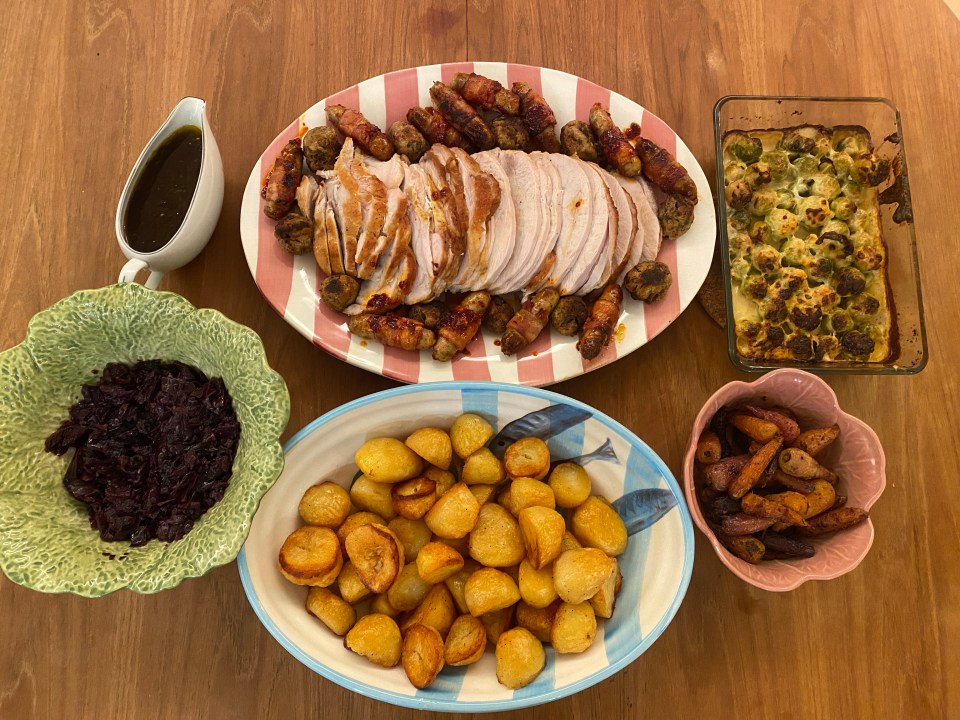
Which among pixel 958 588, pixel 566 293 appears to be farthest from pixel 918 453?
pixel 566 293

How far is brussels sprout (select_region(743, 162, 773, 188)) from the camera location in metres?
1.72

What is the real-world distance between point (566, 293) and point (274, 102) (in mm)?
1097

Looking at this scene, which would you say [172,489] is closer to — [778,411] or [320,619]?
[320,619]

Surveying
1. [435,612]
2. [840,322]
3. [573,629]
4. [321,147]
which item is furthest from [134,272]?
[840,322]

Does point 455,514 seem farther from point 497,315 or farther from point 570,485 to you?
point 497,315

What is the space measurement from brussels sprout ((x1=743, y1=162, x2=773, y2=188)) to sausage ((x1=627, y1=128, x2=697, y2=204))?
0.57 feet

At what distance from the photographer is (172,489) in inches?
47.2

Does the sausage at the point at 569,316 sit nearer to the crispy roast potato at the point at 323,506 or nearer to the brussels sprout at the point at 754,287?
the brussels sprout at the point at 754,287

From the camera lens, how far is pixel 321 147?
1667mm

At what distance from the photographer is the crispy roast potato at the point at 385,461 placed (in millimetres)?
1316

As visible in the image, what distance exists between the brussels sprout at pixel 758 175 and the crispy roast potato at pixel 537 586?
1.22 metres

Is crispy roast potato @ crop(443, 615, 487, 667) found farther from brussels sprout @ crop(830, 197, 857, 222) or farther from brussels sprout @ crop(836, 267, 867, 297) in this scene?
brussels sprout @ crop(830, 197, 857, 222)

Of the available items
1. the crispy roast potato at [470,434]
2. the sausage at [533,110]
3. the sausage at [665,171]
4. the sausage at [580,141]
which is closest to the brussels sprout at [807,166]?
the sausage at [665,171]

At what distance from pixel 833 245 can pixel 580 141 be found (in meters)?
0.77
